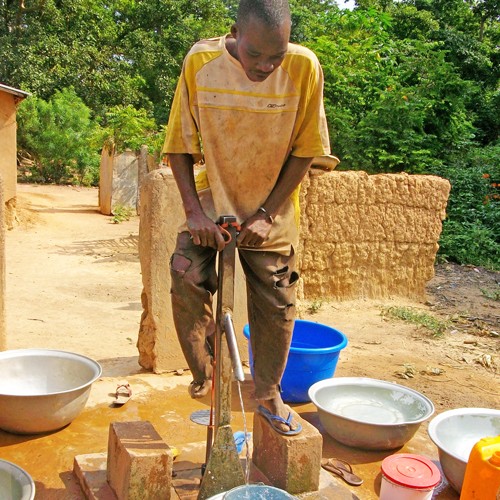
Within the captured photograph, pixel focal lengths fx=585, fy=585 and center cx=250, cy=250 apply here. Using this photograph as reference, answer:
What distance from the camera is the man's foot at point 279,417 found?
2287 millimetres

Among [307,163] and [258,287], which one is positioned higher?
[307,163]

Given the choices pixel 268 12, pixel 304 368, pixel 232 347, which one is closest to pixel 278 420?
pixel 232 347

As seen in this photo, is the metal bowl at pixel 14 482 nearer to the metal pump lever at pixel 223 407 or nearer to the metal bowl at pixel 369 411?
the metal pump lever at pixel 223 407

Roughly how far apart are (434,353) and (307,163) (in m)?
3.13

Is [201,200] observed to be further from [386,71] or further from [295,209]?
[386,71]

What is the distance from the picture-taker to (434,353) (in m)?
4.74

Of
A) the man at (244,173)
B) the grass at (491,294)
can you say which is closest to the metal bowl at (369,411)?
the man at (244,173)

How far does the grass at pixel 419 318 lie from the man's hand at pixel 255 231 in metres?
3.56

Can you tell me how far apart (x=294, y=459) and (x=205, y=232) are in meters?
0.95

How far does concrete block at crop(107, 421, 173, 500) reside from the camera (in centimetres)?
205

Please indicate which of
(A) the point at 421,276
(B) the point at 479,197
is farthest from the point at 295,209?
(B) the point at 479,197

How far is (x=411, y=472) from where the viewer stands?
7.70 ft

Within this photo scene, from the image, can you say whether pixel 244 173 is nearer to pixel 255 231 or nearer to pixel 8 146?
pixel 255 231

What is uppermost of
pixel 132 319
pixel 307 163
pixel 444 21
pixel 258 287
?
pixel 444 21
